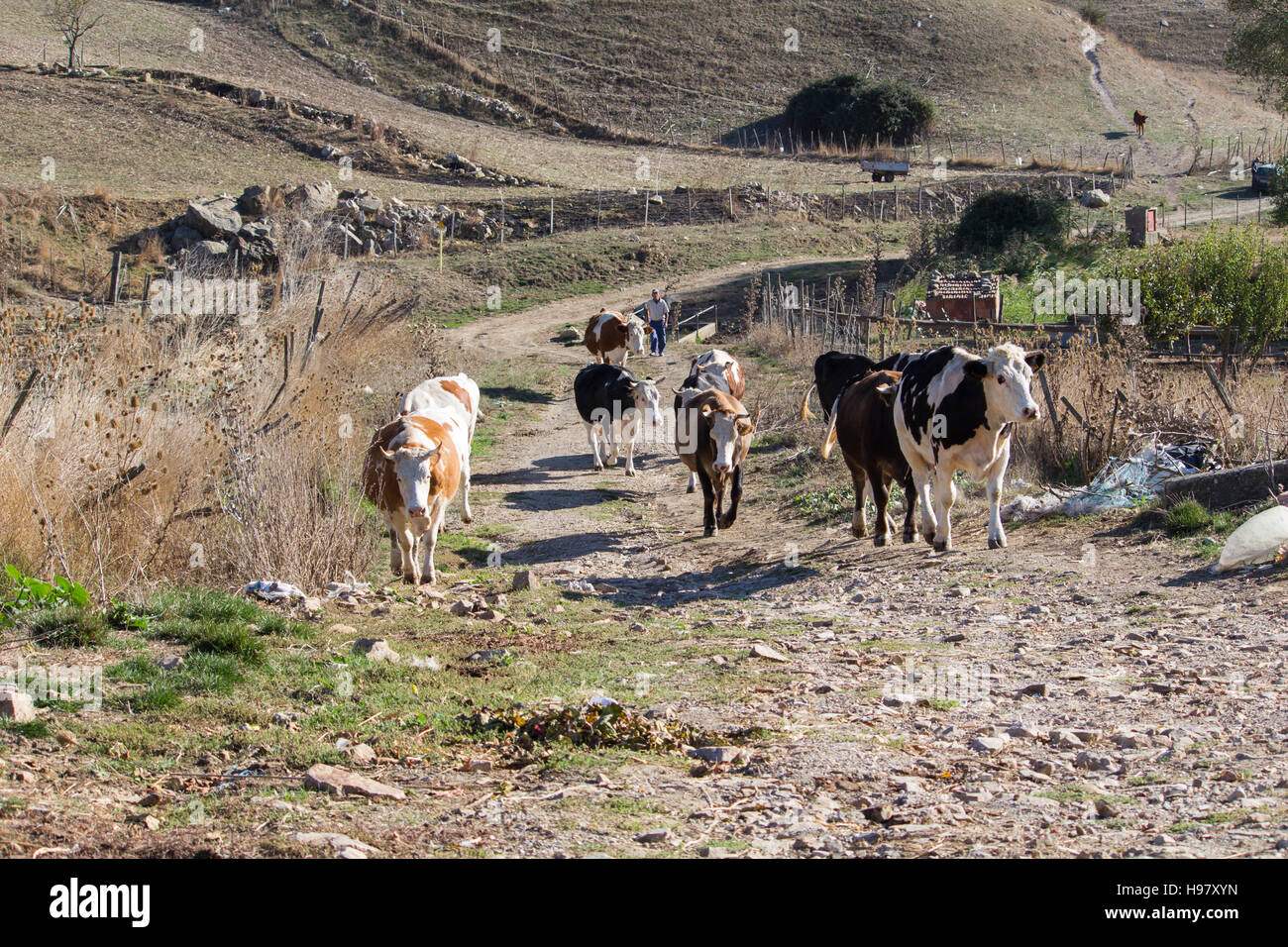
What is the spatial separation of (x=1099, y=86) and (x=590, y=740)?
84.8 m

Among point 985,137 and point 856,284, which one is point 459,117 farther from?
point 856,284

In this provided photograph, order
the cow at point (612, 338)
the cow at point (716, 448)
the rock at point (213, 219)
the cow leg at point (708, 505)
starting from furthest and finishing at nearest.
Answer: the rock at point (213, 219), the cow at point (612, 338), the cow leg at point (708, 505), the cow at point (716, 448)

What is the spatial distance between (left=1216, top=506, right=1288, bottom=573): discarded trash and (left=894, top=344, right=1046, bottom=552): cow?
2146mm

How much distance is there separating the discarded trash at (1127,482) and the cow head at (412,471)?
20.3 ft

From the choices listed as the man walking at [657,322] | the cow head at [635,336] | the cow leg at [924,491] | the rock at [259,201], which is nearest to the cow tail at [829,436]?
the cow leg at [924,491]

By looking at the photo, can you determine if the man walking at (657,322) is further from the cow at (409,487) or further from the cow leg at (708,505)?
the cow at (409,487)

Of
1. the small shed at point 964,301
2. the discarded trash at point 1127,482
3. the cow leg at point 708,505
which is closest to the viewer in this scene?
the discarded trash at point 1127,482

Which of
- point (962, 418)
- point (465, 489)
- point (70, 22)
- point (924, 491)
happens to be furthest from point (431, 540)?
point (70, 22)

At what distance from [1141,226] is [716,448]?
30.5 m

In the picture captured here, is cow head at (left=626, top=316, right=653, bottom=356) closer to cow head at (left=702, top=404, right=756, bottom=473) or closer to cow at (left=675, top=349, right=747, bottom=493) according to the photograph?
cow at (left=675, top=349, right=747, bottom=493)

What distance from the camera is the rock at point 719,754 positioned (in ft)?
20.9

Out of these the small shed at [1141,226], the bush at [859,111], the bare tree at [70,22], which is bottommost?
the small shed at [1141,226]

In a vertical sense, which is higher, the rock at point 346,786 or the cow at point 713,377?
the cow at point 713,377

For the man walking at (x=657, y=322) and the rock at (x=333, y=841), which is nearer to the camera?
the rock at (x=333, y=841)
